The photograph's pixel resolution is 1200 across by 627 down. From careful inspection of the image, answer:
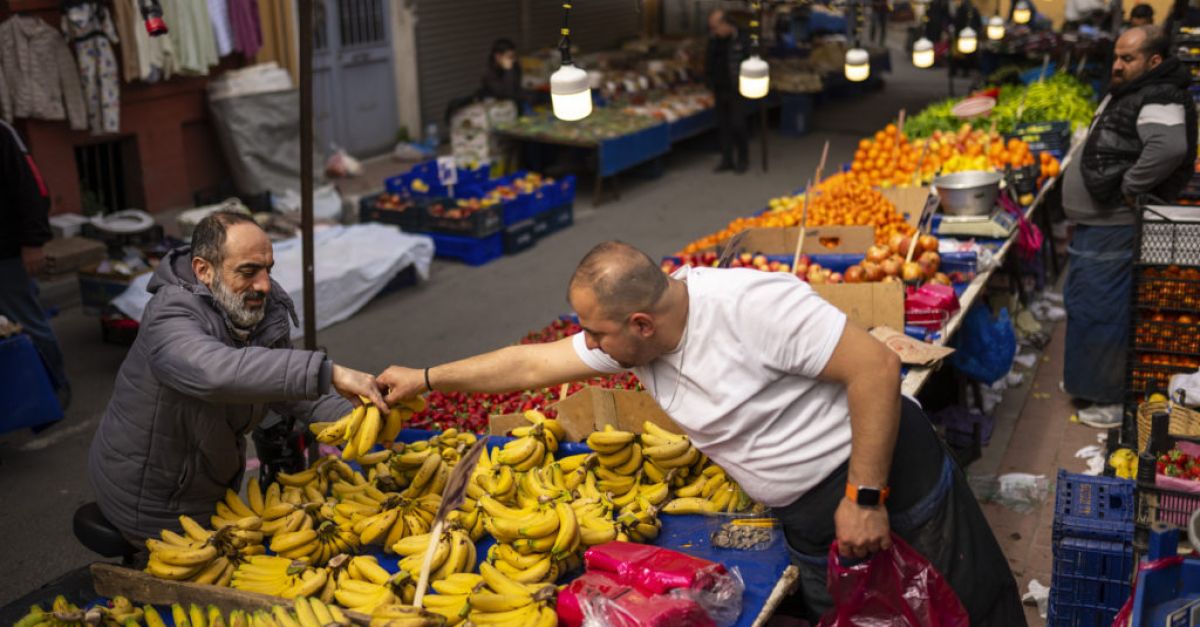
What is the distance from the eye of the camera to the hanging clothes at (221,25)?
11.8 m

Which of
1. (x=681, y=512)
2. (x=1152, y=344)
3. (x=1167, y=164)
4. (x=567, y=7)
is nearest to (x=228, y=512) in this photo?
(x=681, y=512)

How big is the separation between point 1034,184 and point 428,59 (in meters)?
9.47

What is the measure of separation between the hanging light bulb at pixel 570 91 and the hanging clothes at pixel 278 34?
7.37m

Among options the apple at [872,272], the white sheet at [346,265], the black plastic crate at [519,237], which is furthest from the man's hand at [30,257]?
the apple at [872,272]

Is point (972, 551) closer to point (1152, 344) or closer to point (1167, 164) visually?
point (1152, 344)

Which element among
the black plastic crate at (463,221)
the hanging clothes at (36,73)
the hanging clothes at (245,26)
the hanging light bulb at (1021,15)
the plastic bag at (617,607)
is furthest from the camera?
the hanging light bulb at (1021,15)

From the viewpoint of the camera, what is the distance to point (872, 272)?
6.41 metres

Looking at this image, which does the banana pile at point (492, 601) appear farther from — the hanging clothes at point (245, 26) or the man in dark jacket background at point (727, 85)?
the man in dark jacket background at point (727, 85)

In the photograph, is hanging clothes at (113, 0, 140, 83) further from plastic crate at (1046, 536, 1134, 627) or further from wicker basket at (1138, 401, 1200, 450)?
plastic crate at (1046, 536, 1134, 627)

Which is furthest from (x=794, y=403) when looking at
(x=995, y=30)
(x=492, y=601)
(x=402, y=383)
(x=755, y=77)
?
(x=995, y=30)

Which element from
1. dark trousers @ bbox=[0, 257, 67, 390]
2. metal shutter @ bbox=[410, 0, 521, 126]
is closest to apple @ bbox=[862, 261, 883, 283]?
dark trousers @ bbox=[0, 257, 67, 390]

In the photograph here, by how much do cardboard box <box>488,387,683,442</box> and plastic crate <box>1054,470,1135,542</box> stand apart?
1.48 meters

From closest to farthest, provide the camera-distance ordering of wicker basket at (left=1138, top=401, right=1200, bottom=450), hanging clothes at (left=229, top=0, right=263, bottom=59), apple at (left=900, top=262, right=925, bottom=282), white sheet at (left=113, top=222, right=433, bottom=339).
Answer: wicker basket at (left=1138, top=401, right=1200, bottom=450)
apple at (left=900, top=262, right=925, bottom=282)
white sheet at (left=113, top=222, right=433, bottom=339)
hanging clothes at (left=229, top=0, right=263, bottom=59)

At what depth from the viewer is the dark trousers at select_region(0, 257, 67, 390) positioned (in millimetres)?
7051
